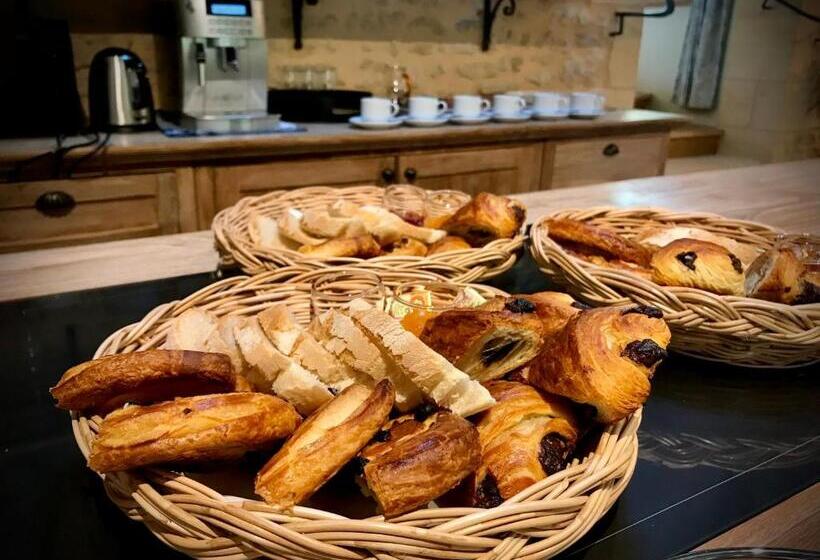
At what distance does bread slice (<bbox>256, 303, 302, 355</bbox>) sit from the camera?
687mm

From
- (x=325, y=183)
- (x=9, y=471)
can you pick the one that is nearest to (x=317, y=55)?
(x=325, y=183)

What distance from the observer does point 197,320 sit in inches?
29.6

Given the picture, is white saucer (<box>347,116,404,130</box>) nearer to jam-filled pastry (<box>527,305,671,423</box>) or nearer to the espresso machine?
the espresso machine

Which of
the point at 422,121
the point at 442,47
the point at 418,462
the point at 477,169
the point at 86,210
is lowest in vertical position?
the point at 86,210

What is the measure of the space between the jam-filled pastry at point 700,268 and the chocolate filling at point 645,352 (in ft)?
0.98

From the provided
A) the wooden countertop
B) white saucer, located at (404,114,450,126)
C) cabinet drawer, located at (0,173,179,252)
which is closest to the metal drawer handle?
cabinet drawer, located at (0,173,179,252)

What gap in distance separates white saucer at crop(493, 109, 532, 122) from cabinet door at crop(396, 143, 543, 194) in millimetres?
151

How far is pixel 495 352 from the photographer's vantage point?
697mm

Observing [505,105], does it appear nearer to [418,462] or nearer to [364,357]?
[364,357]

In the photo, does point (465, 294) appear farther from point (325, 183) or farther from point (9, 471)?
point (325, 183)

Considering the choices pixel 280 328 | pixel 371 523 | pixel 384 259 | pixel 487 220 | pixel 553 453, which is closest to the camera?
pixel 371 523

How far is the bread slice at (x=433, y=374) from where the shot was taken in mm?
616

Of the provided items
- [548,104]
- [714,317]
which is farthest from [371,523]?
[548,104]

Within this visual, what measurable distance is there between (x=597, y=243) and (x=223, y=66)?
2068mm
